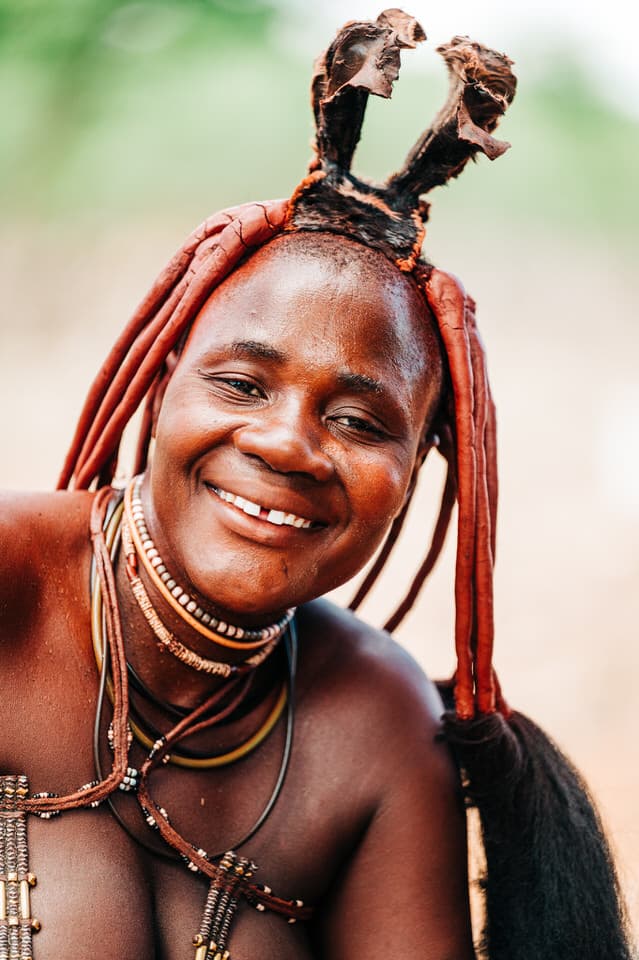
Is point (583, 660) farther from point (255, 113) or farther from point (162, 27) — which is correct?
point (162, 27)

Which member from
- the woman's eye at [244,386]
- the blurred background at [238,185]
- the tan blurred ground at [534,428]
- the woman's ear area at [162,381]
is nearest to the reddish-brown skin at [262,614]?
the woman's eye at [244,386]

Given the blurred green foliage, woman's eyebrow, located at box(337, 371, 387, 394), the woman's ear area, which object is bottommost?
woman's eyebrow, located at box(337, 371, 387, 394)

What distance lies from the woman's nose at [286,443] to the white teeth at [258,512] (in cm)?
6

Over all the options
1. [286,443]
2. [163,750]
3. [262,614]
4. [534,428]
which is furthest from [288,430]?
[534,428]

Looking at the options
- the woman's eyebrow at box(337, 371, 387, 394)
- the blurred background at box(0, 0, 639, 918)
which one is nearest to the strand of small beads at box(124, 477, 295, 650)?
the woman's eyebrow at box(337, 371, 387, 394)

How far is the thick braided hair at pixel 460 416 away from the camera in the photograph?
192 centimetres

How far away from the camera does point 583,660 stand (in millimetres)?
5789

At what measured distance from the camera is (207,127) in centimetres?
910

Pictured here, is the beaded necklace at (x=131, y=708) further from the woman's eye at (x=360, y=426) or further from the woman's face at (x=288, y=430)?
the woman's eye at (x=360, y=426)

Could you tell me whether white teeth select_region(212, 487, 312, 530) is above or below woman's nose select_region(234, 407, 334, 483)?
below

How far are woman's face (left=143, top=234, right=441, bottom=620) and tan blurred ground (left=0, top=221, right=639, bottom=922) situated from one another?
266cm

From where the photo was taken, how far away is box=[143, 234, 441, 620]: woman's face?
1.81 meters

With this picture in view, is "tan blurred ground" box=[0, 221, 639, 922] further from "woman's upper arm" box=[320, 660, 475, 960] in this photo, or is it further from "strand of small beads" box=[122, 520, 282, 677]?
"strand of small beads" box=[122, 520, 282, 677]

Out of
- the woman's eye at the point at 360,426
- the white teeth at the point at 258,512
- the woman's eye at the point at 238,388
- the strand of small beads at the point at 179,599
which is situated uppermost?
the woman's eye at the point at 238,388
